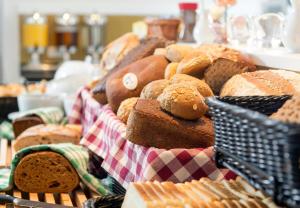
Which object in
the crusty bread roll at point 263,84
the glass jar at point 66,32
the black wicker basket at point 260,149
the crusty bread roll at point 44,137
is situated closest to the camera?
the black wicker basket at point 260,149

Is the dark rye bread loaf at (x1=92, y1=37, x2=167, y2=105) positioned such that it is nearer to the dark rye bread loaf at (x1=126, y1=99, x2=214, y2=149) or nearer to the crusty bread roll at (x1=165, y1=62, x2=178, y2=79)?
the crusty bread roll at (x1=165, y1=62, x2=178, y2=79)

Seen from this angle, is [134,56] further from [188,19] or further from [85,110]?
[188,19]

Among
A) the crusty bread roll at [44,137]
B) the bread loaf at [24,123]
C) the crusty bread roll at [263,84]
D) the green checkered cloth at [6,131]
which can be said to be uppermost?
the crusty bread roll at [263,84]

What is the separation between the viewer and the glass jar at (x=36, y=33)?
6.54 meters

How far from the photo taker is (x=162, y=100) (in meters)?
1.74

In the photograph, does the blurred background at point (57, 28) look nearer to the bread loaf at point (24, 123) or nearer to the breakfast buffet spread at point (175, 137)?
the bread loaf at point (24, 123)

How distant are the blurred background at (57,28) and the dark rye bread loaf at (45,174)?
430 cm

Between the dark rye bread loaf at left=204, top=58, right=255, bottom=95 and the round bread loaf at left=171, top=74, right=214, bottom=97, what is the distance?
0.33ft

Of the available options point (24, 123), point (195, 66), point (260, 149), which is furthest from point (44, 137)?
point (260, 149)

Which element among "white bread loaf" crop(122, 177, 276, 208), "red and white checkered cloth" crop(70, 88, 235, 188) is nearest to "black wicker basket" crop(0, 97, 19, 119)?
"red and white checkered cloth" crop(70, 88, 235, 188)

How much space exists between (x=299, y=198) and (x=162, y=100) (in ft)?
2.29

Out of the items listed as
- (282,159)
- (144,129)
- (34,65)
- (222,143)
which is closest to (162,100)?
(144,129)

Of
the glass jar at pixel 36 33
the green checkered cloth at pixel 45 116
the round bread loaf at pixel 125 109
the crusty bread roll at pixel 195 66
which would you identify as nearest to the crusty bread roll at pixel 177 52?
the crusty bread roll at pixel 195 66

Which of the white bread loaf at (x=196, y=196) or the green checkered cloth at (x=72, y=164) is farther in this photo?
the green checkered cloth at (x=72, y=164)
